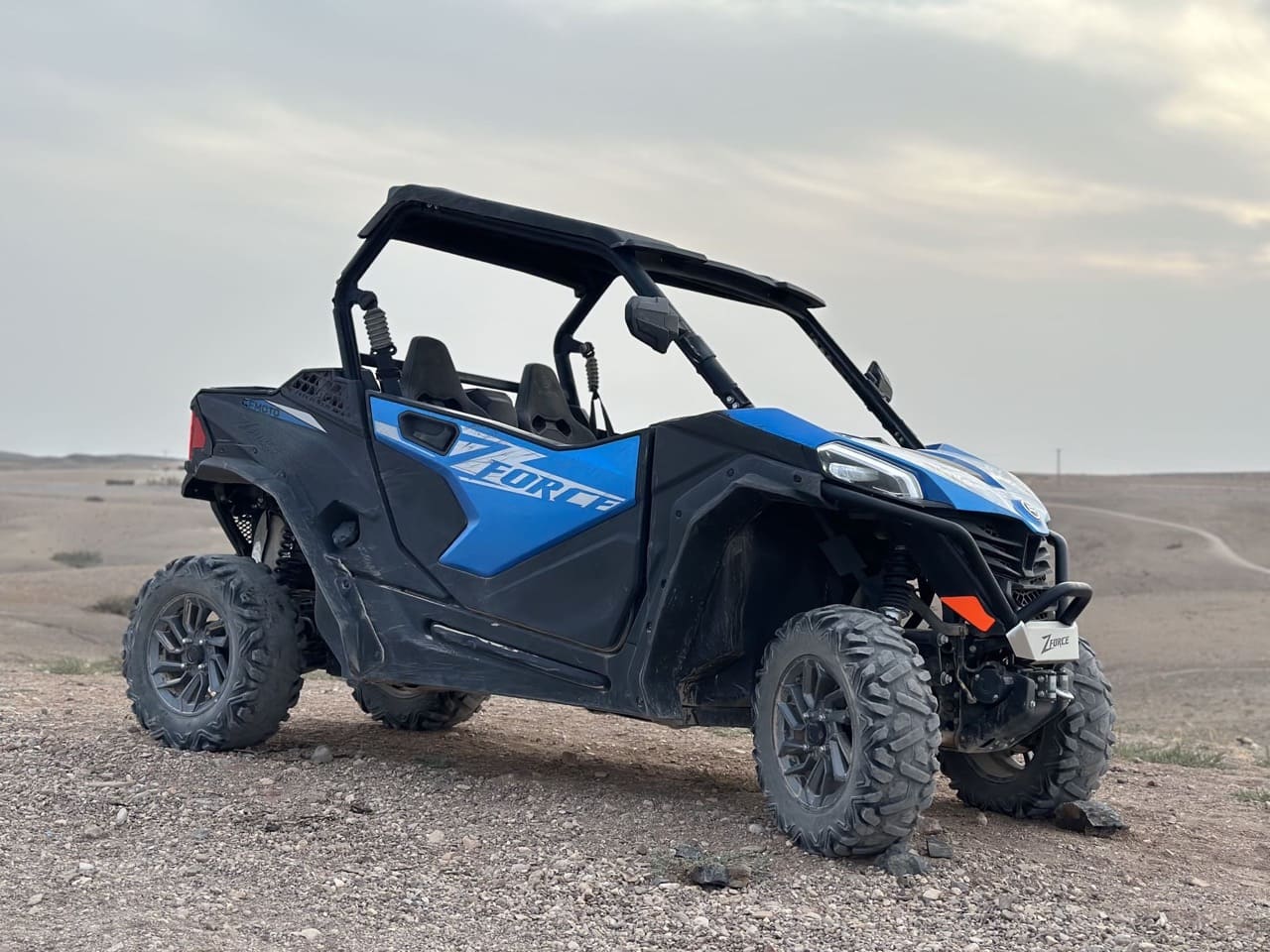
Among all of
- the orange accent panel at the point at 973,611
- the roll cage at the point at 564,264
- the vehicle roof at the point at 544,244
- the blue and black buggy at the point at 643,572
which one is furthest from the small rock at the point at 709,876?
the vehicle roof at the point at 544,244

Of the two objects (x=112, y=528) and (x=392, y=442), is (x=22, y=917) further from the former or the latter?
(x=112, y=528)

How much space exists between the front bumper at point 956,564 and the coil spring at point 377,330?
8.82 ft

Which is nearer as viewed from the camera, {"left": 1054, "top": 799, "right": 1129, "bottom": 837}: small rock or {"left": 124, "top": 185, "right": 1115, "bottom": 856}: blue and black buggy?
{"left": 124, "top": 185, "right": 1115, "bottom": 856}: blue and black buggy

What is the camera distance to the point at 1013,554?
17.1 ft

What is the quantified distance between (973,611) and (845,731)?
60cm

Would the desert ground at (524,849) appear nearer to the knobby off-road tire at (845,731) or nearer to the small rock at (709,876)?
the small rock at (709,876)

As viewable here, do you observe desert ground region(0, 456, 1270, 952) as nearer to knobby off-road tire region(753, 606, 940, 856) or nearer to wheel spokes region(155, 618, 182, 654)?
knobby off-road tire region(753, 606, 940, 856)

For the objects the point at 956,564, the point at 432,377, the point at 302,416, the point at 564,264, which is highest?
the point at 564,264

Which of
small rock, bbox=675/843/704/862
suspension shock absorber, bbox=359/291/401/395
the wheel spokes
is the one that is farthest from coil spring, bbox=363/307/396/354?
small rock, bbox=675/843/704/862

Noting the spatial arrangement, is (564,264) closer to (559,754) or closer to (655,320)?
(655,320)

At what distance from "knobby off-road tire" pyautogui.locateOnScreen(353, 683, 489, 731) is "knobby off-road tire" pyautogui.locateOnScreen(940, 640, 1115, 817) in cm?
296

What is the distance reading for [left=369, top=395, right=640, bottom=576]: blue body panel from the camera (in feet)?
18.1

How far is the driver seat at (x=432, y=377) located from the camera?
6.72 metres

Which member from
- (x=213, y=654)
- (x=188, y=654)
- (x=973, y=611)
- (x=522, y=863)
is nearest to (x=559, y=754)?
(x=213, y=654)
